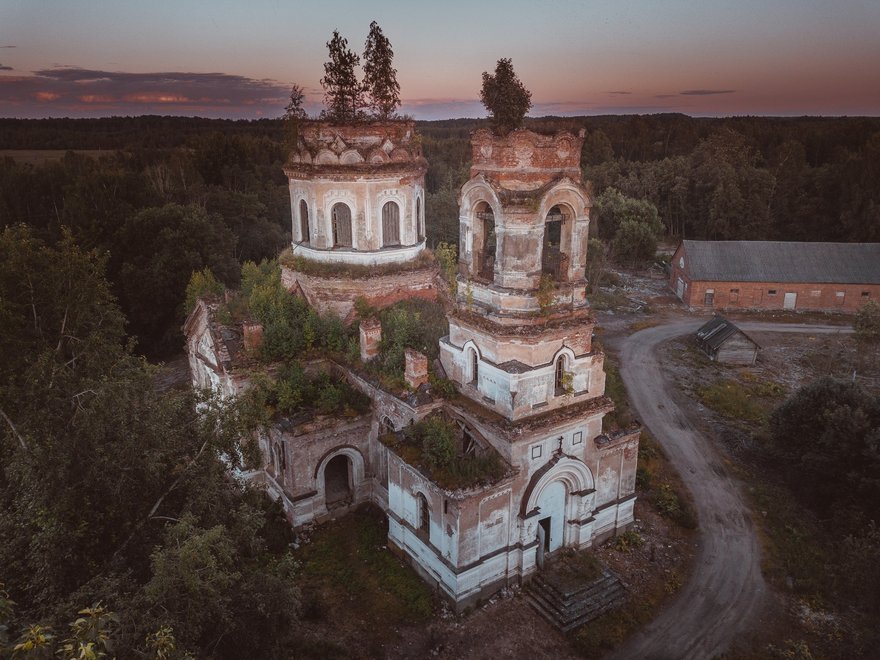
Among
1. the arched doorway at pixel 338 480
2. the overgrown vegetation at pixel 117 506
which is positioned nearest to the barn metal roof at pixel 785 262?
the arched doorway at pixel 338 480

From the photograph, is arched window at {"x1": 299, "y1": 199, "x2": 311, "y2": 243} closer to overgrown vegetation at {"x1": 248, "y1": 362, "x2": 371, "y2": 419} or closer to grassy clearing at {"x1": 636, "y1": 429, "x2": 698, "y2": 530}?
overgrown vegetation at {"x1": 248, "y1": 362, "x2": 371, "y2": 419}

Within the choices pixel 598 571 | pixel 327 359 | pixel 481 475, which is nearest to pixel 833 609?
pixel 598 571

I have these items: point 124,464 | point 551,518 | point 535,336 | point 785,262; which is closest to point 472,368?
point 535,336

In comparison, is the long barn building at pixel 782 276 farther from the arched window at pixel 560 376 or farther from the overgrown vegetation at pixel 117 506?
the overgrown vegetation at pixel 117 506

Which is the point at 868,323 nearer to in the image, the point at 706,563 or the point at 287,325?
the point at 706,563

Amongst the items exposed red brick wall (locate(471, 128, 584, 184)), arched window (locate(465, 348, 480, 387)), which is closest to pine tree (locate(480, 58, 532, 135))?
exposed red brick wall (locate(471, 128, 584, 184))

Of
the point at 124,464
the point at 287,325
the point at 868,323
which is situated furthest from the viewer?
the point at 868,323
